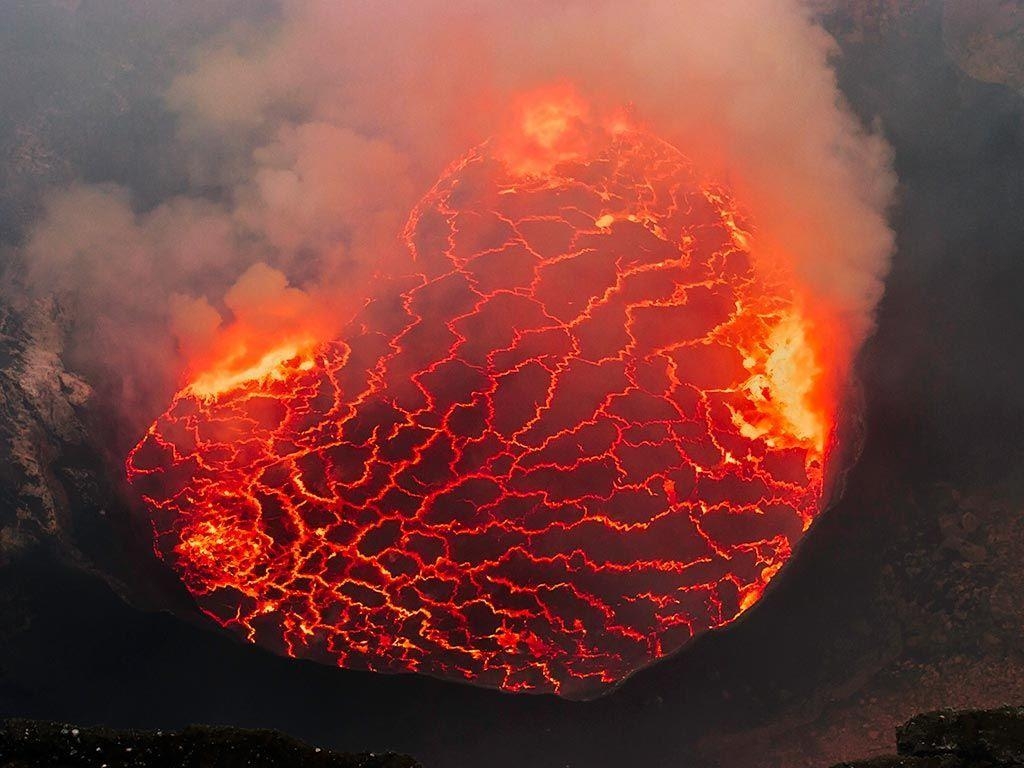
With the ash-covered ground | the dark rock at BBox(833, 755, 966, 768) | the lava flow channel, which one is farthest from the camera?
the lava flow channel

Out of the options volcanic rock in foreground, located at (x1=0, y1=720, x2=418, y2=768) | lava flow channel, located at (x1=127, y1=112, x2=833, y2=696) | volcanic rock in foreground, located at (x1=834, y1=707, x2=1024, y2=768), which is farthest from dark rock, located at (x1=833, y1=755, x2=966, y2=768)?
lava flow channel, located at (x1=127, y1=112, x2=833, y2=696)

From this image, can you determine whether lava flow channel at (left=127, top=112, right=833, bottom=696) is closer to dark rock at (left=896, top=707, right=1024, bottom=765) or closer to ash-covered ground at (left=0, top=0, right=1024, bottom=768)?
ash-covered ground at (left=0, top=0, right=1024, bottom=768)

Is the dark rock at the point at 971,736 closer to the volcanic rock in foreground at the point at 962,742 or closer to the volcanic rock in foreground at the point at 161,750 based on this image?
the volcanic rock in foreground at the point at 962,742

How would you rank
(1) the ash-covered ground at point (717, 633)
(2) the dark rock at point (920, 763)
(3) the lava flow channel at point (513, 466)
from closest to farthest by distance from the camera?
(2) the dark rock at point (920, 763) < (1) the ash-covered ground at point (717, 633) < (3) the lava flow channel at point (513, 466)

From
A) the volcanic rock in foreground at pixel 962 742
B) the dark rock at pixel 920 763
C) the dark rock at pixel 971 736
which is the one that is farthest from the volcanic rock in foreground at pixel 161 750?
the dark rock at pixel 971 736

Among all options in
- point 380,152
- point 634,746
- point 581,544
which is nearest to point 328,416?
point 581,544
